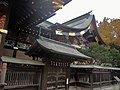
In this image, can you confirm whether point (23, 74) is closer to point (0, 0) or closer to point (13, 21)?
point (13, 21)

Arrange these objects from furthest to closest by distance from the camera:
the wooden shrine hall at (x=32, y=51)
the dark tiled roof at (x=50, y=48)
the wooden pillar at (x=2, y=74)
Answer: the dark tiled roof at (x=50, y=48)
the wooden pillar at (x=2, y=74)
the wooden shrine hall at (x=32, y=51)

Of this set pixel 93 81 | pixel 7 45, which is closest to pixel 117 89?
pixel 93 81

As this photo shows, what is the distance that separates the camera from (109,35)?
36.0 meters

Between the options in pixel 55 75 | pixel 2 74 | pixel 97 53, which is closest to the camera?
pixel 2 74

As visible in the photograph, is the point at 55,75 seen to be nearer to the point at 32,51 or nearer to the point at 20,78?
the point at 32,51

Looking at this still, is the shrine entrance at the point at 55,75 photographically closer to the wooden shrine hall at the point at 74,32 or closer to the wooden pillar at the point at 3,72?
the wooden pillar at the point at 3,72

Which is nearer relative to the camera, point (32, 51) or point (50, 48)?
point (50, 48)

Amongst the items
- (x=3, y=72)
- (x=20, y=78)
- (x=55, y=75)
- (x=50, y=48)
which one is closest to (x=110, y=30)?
(x=55, y=75)

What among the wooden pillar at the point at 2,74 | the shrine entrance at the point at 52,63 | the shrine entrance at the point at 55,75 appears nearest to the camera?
the wooden pillar at the point at 2,74

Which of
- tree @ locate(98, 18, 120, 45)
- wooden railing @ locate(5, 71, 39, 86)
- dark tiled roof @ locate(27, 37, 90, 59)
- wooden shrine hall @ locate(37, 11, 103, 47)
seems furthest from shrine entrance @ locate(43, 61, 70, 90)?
tree @ locate(98, 18, 120, 45)

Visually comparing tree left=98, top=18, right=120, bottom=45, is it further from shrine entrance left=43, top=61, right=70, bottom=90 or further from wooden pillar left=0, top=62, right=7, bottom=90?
wooden pillar left=0, top=62, right=7, bottom=90

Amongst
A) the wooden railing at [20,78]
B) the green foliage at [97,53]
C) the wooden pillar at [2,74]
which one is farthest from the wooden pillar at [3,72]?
the green foliage at [97,53]

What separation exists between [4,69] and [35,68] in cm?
265

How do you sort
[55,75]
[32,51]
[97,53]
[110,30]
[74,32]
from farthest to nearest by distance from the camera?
[110,30] → [97,53] → [74,32] → [55,75] → [32,51]
